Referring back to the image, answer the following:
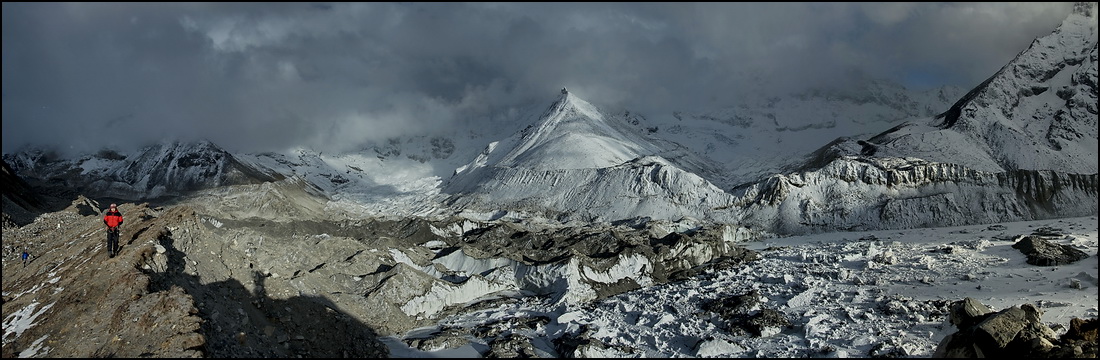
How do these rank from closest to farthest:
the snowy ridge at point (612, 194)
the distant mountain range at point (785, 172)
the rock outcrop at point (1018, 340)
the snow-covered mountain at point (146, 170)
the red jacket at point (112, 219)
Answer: the rock outcrop at point (1018, 340)
the red jacket at point (112, 219)
the distant mountain range at point (785, 172)
the snowy ridge at point (612, 194)
the snow-covered mountain at point (146, 170)

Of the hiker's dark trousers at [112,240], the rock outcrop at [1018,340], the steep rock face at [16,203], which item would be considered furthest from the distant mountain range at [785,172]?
the hiker's dark trousers at [112,240]

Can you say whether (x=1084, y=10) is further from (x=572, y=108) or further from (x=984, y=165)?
(x=572, y=108)

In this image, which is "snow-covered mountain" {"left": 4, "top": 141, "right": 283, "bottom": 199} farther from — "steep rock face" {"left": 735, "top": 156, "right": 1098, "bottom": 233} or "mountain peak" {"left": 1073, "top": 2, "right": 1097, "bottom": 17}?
"mountain peak" {"left": 1073, "top": 2, "right": 1097, "bottom": 17}

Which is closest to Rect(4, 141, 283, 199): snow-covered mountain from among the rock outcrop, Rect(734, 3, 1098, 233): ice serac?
Rect(734, 3, 1098, 233): ice serac

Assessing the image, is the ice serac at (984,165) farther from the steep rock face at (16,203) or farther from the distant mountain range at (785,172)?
the steep rock face at (16,203)

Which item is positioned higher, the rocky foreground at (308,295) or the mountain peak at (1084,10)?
the mountain peak at (1084,10)

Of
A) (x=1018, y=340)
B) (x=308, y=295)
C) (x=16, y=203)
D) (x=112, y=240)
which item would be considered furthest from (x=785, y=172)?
(x=112, y=240)

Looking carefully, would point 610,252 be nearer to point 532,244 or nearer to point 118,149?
point 532,244

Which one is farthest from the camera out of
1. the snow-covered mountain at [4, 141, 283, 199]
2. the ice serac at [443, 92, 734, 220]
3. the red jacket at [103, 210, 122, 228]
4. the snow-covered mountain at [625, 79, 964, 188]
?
the snow-covered mountain at [625, 79, 964, 188]
